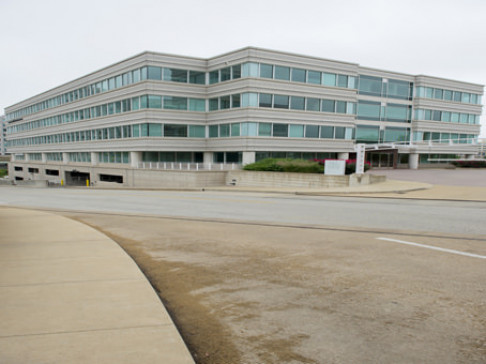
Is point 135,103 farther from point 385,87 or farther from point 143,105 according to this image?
point 385,87

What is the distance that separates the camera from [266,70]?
36812 mm

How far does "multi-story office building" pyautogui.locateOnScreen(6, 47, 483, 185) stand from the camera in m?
37.4

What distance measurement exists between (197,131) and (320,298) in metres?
38.2

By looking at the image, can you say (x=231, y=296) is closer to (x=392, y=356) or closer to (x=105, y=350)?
(x=105, y=350)

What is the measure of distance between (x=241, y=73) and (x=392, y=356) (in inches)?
1420

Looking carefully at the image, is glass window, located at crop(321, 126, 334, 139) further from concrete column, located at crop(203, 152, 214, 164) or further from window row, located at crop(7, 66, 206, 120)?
window row, located at crop(7, 66, 206, 120)

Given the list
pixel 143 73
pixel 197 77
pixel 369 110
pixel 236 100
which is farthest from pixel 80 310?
pixel 369 110

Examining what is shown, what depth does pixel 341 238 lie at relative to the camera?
7680 millimetres

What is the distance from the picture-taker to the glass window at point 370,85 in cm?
4628

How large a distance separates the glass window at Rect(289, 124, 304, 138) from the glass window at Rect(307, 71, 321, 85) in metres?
5.32

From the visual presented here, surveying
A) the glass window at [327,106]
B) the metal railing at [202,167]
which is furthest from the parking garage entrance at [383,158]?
the metal railing at [202,167]

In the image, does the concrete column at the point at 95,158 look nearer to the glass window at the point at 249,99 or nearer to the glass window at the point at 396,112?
the glass window at the point at 249,99

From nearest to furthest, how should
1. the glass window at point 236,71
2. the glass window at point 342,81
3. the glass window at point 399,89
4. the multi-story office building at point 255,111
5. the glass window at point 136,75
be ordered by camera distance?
the glass window at point 236,71 → the multi-story office building at point 255,111 → the glass window at point 136,75 → the glass window at point 342,81 → the glass window at point 399,89

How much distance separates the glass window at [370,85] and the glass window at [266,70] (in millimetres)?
15634
